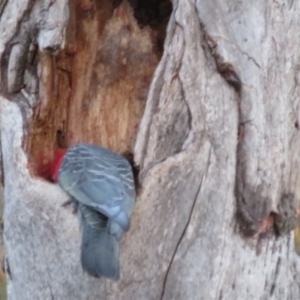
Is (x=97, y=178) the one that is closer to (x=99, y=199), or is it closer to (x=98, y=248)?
(x=99, y=199)

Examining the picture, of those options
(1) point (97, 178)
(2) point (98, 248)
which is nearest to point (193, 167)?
(1) point (97, 178)

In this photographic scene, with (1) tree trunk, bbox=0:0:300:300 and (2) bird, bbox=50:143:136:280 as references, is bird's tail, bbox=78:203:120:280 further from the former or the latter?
(1) tree trunk, bbox=0:0:300:300

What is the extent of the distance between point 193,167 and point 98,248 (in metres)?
0.47

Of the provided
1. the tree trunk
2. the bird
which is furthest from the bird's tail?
the tree trunk

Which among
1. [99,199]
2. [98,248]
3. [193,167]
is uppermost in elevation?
[193,167]

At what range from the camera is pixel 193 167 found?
287 centimetres

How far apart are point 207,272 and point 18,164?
82 centimetres

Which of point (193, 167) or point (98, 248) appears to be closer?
point (98, 248)

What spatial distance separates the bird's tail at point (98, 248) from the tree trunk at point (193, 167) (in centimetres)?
14

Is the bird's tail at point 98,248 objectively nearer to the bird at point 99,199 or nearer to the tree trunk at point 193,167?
the bird at point 99,199

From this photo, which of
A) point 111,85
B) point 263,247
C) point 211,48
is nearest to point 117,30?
point 111,85

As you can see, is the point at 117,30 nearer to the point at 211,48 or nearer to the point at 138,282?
the point at 211,48

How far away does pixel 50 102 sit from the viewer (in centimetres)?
336

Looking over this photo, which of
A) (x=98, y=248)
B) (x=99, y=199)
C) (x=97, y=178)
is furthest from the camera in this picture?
(x=97, y=178)
